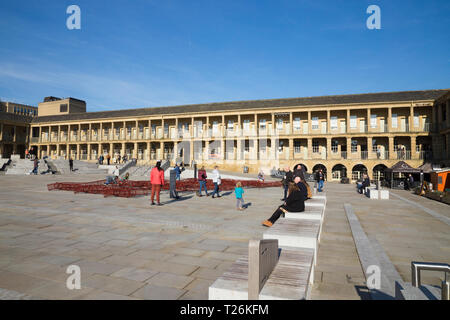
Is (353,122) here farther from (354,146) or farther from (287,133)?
(287,133)

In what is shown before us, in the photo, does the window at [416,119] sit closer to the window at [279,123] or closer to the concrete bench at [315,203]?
the window at [279,123]

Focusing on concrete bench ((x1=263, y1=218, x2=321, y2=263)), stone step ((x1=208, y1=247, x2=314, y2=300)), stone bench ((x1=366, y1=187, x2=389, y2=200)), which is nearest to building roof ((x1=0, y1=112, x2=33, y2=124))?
stone bench ((x1=366, y1=187, x2=389, y2=200))

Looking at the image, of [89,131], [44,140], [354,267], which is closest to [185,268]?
[354,267]

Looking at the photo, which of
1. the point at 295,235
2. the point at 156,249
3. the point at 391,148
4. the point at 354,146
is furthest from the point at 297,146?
the point at 156,249

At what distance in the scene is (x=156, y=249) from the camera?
502 cm

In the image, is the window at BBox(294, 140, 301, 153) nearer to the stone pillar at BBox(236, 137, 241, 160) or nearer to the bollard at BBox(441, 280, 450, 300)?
the stone pillar at BBox(236, 137, 241, 160)

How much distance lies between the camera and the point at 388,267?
4258 mm

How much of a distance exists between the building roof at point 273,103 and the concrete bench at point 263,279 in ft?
120

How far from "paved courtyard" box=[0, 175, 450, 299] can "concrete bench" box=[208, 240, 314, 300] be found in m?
0.61

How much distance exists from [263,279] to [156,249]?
9.73ft

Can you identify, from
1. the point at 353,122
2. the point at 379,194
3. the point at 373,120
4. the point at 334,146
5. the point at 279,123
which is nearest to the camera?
the point at 379,194

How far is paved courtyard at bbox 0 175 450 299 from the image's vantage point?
11.3ft
